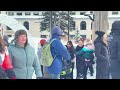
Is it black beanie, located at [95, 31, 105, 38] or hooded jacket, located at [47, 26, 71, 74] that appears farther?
black beanie, located at [95, 31, 105, 38]

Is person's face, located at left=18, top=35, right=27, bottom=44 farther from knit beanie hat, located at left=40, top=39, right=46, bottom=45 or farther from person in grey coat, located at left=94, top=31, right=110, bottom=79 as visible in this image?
person in grey coat, located at left=94, top=31, right=110, bottom=79

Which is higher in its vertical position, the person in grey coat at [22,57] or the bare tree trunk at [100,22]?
the bare tree trunk at [100,22]

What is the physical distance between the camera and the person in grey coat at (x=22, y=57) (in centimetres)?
372

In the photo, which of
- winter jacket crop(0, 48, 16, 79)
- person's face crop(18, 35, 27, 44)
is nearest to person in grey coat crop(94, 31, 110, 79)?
person's face crop(18, 35, 27, 44)

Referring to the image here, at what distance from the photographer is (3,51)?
12.1ft

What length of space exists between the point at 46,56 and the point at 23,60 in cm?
39

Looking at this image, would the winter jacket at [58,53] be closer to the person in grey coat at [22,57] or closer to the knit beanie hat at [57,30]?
the knit beanie hat at [57,30]

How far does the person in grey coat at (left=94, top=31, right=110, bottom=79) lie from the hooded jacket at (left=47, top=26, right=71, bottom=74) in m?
0.51

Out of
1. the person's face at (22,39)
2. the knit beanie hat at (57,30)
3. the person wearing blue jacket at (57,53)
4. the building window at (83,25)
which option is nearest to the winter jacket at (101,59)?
the building window at (83,25)

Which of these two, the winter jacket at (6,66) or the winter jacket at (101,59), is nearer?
the winter jacket at (6,66)

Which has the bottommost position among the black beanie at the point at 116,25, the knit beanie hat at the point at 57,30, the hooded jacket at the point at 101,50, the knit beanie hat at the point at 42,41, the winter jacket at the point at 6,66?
the winter jacket at the point at 6,66

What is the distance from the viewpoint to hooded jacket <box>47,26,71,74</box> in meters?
3.76
